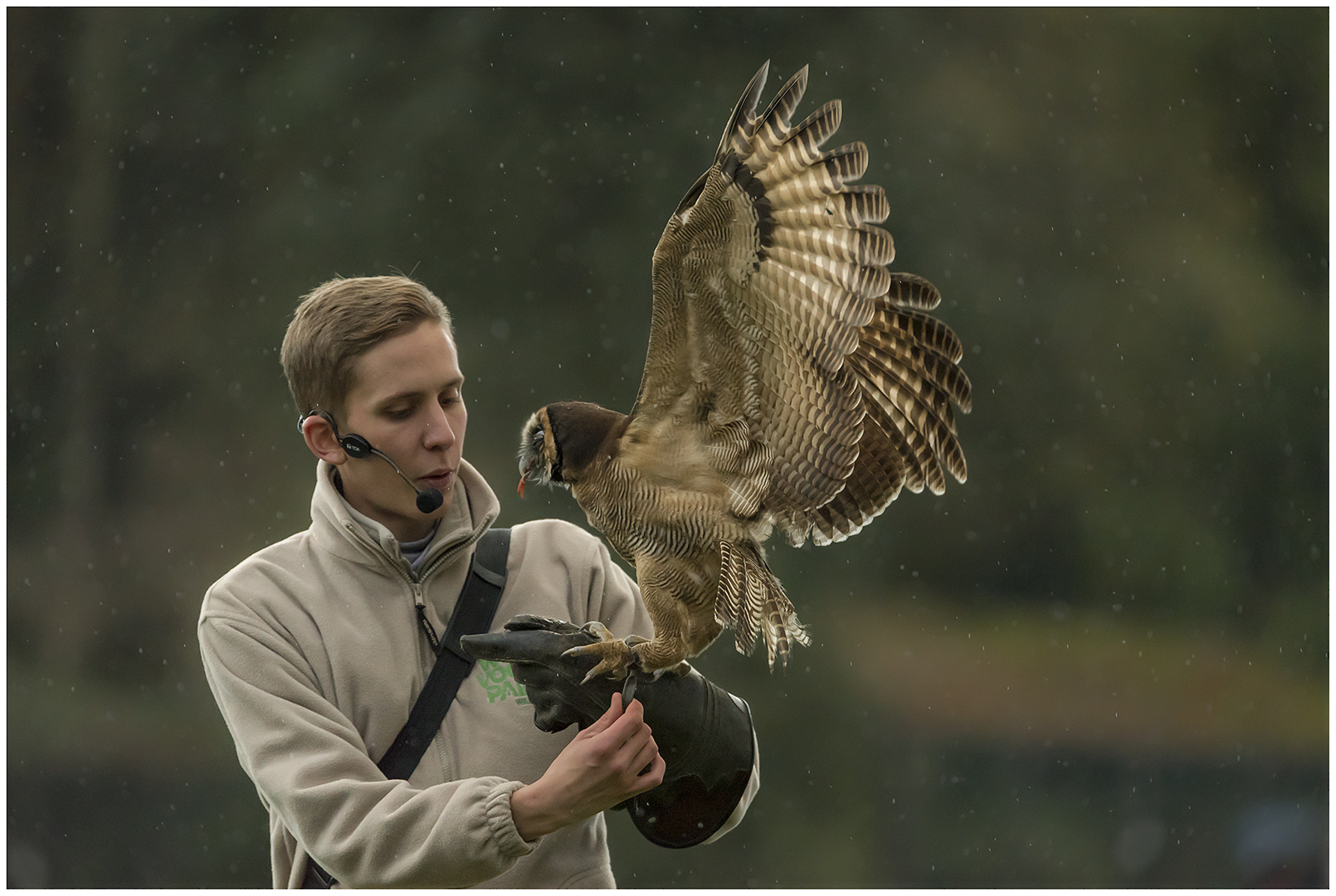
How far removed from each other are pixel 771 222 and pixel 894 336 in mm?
321

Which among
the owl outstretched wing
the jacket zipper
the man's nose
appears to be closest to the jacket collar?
the jacket zipper

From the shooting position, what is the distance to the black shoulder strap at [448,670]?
143 centimetres

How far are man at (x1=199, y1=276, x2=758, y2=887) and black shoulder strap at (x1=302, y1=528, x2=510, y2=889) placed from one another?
2 centimetres

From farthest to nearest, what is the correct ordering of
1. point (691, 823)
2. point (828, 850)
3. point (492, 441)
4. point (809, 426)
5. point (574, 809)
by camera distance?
1. point (828, 850)
2. point (492, 441)
3. point (691, 823)
4. point (809, 426)
5. point (574, 809)

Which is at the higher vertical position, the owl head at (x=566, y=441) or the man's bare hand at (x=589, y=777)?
the owl head at (x=566, y=441)

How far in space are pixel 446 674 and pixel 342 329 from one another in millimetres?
396

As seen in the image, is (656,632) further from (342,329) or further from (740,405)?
(342,329)

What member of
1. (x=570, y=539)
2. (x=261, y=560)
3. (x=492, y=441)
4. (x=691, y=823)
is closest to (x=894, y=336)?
(x=570, y=539)

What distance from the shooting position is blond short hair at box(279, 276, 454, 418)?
4.67 ft

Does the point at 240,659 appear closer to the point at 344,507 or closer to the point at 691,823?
the point at 344,507

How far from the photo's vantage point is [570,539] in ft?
5.34

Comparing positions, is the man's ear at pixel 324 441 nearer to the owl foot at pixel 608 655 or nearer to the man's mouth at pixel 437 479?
the man's mouth at pixel 437 479

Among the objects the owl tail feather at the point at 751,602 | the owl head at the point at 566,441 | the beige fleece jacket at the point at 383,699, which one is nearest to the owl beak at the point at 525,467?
the owl head at the point at 566,441

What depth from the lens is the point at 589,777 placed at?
129 centimetres
